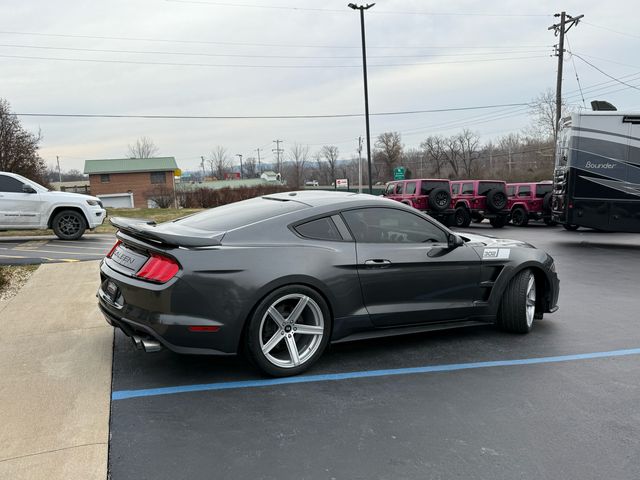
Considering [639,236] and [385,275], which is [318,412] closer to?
[385,275]

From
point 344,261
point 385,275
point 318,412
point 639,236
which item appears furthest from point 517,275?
point 639,236

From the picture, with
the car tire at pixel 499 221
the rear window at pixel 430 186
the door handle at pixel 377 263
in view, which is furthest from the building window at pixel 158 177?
the door handle at pixel 377 263

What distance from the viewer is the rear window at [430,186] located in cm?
2123

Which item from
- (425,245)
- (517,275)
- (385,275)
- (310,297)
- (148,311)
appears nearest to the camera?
(148,311)

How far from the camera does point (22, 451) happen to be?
116 inches

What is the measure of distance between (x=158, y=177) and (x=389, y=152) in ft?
129

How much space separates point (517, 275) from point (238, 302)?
3.01 m

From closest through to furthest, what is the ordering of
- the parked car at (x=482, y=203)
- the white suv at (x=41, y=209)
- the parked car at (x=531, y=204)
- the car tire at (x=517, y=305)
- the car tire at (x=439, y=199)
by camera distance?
the car tire at (x=517, y=305) → the white suv at (x=41, y=209) → the car tire at (x=439, y=199) → the parked car at (x=482, y=203) → the parked car at (x=531, y=204)

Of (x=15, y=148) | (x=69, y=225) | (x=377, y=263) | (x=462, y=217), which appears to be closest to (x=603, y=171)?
(x=462, y=217)

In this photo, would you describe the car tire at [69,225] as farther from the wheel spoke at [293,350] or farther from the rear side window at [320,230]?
the wheel spoke at [293,350]

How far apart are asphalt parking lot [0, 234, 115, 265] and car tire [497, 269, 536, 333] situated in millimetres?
7987

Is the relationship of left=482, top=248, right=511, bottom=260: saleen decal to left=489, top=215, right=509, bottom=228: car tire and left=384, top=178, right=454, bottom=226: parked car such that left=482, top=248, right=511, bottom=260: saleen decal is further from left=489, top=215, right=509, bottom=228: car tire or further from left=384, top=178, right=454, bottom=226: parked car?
left=489, top=215, right=509, bottom=228: car tire

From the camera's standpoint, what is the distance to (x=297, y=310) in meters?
4.11

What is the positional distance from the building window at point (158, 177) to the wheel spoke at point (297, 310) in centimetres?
6089
